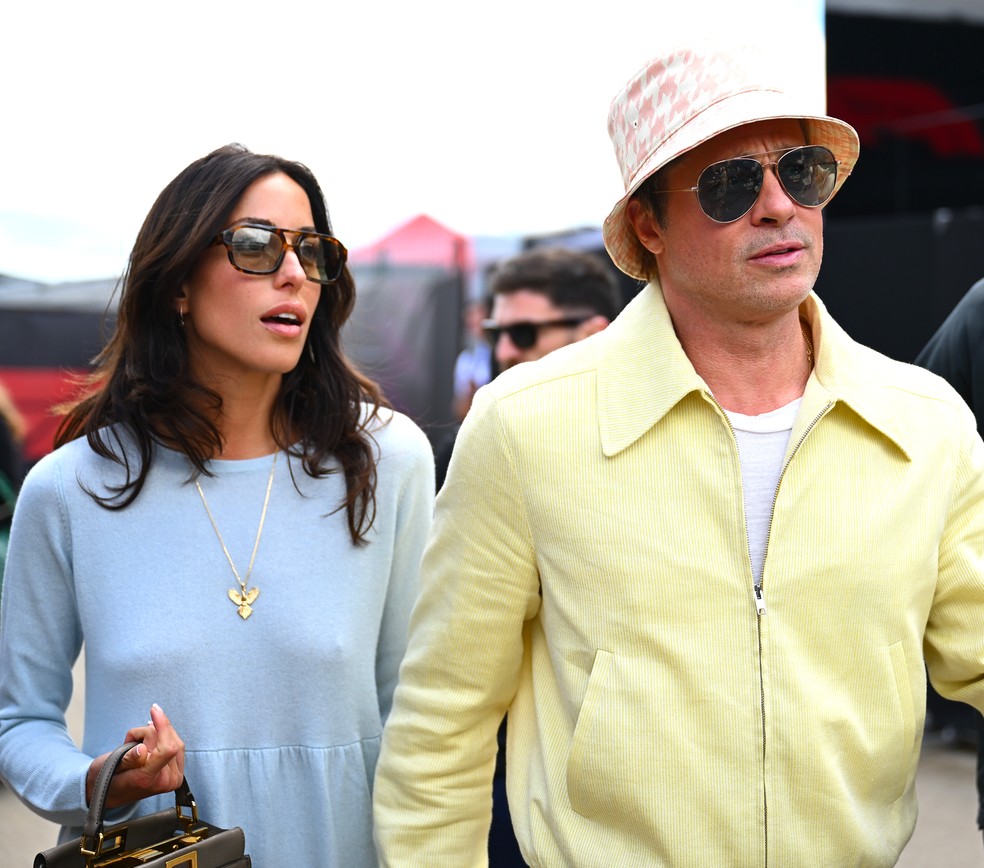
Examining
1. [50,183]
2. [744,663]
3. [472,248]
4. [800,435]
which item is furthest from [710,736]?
[472,248]

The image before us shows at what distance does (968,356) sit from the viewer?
281 cm

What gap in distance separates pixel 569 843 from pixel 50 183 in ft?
11.6

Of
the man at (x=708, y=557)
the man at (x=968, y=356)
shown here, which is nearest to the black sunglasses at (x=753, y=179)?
the man at (x=708, y=557)

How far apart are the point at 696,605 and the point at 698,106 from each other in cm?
79

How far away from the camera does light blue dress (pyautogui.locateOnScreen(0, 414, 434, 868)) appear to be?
229cm

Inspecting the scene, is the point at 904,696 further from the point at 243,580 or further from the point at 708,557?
the point at 243,580

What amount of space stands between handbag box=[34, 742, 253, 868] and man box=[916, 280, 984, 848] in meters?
1.65

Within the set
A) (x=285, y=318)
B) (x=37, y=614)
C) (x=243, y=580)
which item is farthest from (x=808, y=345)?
(x=37, y=614)

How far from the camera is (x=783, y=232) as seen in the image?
1.93 m

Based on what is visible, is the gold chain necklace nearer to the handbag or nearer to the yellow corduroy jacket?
the yellow corduroy jacket

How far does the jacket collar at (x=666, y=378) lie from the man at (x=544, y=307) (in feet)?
6.52

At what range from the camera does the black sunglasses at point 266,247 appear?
95.6 inches

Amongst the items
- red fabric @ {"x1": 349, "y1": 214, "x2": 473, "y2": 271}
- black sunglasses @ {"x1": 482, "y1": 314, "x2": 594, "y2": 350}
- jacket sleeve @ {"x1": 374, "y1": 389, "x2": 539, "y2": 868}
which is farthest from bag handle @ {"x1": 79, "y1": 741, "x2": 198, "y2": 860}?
red fabric @ {"x1": 349, "y1": 214, "x2": 473, "y2": 271}

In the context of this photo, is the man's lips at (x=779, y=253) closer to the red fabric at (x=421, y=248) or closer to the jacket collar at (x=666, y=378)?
the jacket collar at (x=666, y=378)
